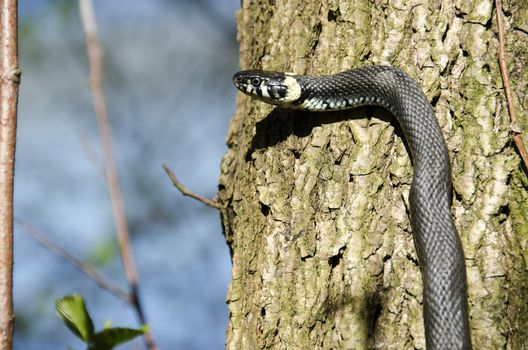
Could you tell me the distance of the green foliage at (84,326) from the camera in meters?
1.59

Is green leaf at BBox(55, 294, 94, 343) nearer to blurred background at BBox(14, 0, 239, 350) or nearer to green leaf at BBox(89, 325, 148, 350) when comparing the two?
green leaf at BBox(89, 325, 148, 350)

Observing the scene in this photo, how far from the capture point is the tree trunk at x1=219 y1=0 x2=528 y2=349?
9.17 feet

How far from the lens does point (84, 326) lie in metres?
1.60

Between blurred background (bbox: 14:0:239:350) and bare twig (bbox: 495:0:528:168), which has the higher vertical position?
blurred background (bbox: 14:0:239:350)

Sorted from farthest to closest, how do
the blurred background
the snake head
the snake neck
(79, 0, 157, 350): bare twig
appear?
1. the blurred background
2. the snake head
3. the snake neck
4. (79, 0, 157, 350): bare twig

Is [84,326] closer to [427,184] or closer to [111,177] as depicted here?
[111,177]

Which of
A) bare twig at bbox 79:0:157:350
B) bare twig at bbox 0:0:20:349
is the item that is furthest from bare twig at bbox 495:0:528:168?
bare twig at bbox 0:0:20:349

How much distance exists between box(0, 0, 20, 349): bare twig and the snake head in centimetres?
167

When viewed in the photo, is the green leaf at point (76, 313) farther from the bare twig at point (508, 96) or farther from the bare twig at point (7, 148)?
the bare twig at point (508, 96)

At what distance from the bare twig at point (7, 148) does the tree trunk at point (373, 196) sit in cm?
152

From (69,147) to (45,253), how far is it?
1.93 metres

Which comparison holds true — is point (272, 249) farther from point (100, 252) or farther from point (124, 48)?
point (124, 48)

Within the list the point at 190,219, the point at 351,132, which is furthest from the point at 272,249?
the point at 190,219

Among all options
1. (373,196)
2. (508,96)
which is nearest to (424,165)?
(373,196)
